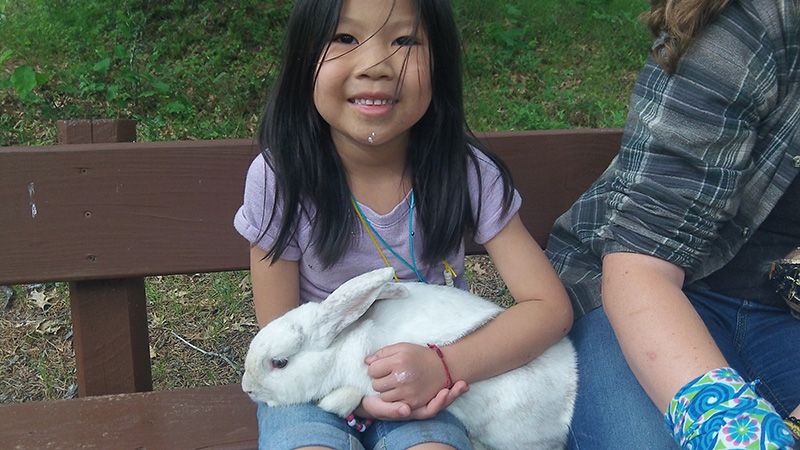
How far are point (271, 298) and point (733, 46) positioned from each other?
3.79 feet

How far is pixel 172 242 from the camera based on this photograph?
2332 millimetres

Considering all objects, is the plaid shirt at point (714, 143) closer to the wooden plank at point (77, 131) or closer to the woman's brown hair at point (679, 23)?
the woman's brown hair at point (679, 23)

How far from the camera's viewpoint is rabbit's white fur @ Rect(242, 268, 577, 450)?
1767mm

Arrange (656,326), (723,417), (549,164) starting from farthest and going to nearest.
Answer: (549,164) → (656,326) → (723,417)

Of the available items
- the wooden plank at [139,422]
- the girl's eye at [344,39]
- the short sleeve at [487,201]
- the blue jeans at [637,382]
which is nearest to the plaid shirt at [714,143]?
the blue jeans at [637,382]

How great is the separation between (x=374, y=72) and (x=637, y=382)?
0.87 m

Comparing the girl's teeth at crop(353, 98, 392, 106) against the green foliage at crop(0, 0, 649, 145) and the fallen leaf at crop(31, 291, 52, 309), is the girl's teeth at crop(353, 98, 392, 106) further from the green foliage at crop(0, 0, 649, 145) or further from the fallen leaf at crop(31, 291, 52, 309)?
the green foliage at crop(0, 0, 649, 145)

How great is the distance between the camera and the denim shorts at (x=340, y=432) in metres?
1.73

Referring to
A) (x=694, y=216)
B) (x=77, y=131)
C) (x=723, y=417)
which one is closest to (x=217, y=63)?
(x=77, y=131)

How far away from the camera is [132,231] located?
2.31 metres

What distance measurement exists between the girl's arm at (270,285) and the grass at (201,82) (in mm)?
1281

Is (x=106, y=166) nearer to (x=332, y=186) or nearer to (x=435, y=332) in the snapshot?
(x=332, y=186)

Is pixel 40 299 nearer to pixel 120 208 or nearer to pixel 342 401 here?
pixel 120 208

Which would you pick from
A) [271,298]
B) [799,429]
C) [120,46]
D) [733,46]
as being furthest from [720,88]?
[120,46]
